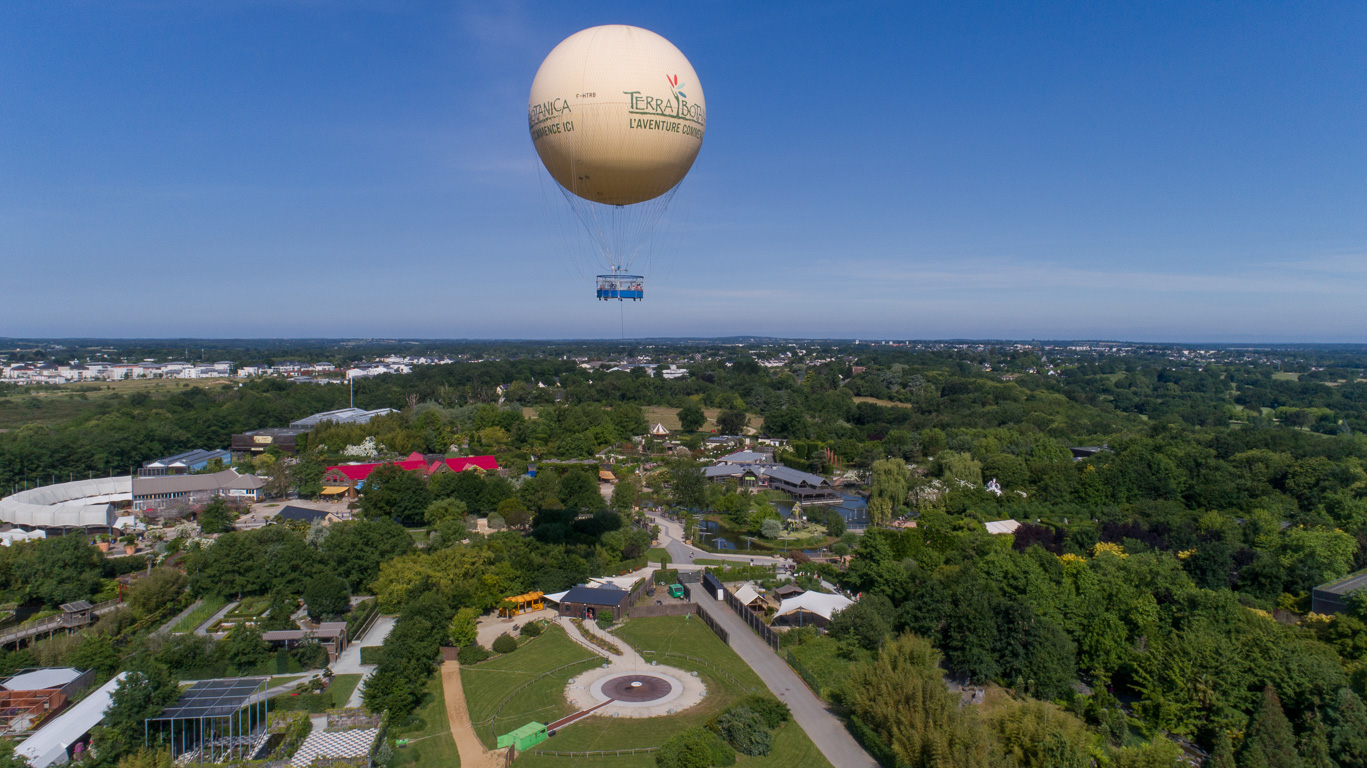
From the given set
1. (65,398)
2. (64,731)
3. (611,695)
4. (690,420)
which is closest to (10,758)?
(64,731)

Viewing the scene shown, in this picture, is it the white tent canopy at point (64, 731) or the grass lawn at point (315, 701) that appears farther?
the grass lawn at point (315, 701)

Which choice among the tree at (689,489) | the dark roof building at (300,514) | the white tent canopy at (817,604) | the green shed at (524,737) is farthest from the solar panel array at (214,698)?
the tree at (689,489)

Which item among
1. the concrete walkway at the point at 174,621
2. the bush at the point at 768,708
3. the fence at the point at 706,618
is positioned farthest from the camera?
the fence at the point at 706,618

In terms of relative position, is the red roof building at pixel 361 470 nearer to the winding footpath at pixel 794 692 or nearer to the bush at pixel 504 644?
the bush at pixel 504 644

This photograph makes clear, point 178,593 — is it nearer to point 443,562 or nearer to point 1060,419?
point 443,562

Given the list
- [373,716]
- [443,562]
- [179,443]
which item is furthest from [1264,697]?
[179,443]

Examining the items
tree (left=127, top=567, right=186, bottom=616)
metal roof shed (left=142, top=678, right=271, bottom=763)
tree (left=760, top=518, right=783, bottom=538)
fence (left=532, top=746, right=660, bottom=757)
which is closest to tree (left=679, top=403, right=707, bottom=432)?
tree (left=760, top=518, right=783, bottom=538)
